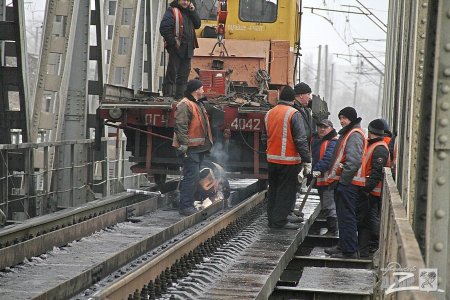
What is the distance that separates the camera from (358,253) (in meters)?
10.6

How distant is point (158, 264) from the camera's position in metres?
7.88

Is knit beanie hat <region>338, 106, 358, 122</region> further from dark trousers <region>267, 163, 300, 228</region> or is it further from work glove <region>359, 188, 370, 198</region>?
dark trousers <region>267, 163, 300, 228</region>

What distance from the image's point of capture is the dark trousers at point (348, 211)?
33.5 ft

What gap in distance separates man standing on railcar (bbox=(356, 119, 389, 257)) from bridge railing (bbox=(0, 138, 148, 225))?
4.13m

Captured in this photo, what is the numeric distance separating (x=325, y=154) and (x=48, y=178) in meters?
4.10

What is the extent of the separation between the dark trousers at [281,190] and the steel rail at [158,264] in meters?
0.59

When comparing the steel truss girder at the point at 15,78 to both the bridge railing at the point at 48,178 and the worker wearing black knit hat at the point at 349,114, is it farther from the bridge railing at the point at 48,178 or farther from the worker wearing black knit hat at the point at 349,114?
the worker wearing black knit hat at the point at 349,114

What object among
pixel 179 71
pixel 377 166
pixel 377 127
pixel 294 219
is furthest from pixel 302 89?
pixel 179 71

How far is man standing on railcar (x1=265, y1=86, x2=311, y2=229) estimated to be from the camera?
1099 cm

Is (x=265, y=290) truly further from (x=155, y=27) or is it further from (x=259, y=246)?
(x=155, y=27)

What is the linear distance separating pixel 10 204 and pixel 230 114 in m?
3.23

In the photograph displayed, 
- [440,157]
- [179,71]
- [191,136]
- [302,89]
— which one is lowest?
[191,136]

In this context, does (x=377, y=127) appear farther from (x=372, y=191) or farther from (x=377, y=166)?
(x=372, y=191)
